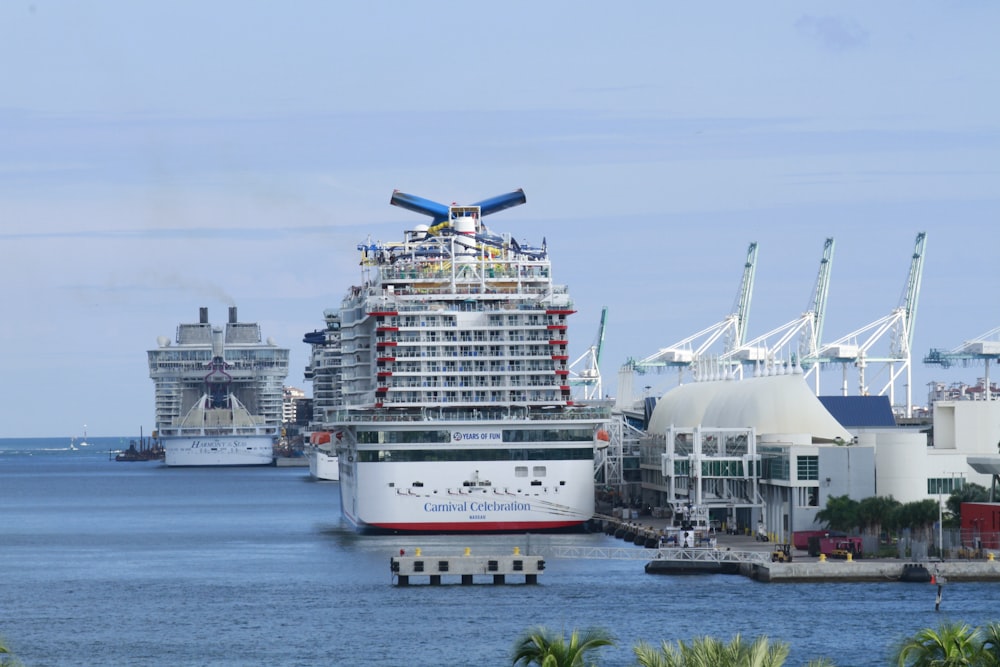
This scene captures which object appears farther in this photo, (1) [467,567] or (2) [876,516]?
(2) [876,516]

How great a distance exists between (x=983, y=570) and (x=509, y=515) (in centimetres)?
2626

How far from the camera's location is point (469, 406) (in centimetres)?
9469

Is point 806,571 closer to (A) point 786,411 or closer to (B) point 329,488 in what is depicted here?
(A) point 786,411

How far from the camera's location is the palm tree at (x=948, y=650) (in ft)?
105

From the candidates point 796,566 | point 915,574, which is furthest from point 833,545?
point 915,574

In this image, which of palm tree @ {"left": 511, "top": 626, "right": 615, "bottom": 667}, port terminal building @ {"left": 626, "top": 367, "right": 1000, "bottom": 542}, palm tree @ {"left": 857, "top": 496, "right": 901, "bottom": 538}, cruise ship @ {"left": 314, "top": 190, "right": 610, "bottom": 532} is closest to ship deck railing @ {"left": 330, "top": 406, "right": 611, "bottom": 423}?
→ cruise ship @ {"left": 314, "top": 190, "right": 610, "bottom": 532}

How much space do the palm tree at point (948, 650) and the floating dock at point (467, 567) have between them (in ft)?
138

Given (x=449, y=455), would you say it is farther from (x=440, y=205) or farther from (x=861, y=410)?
(x=861, y=410)

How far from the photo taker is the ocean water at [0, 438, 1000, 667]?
5844 centimetres

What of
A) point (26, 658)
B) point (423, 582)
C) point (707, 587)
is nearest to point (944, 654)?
point (26, 658)

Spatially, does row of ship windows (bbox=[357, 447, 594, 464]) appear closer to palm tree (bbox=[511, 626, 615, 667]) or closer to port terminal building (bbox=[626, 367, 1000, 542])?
port terminal building (bbox=[626, 367, 1000, 542])

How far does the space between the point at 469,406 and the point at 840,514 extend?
21.0 m

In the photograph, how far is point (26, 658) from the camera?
5806cm

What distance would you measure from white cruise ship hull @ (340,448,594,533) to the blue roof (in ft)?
153
